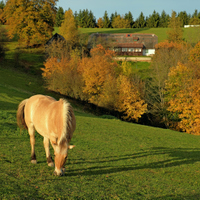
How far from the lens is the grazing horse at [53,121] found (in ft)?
21.1

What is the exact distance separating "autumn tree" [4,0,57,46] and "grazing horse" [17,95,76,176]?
54.5 meters

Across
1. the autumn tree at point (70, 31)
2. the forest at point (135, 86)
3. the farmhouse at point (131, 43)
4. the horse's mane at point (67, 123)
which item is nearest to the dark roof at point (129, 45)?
the farmhouse at point (131, 43)

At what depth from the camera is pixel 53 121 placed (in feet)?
23.0

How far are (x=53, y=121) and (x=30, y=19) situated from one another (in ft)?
190

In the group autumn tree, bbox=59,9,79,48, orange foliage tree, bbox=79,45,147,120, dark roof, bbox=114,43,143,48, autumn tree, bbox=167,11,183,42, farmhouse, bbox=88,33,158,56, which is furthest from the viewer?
dark roof, bbox=114,43,143,48

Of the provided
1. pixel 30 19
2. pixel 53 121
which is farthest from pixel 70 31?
pixel 53 121

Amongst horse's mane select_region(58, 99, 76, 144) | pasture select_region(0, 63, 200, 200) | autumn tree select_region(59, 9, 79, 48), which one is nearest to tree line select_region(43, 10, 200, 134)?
pasture select_region(0, 63, 200, 200)

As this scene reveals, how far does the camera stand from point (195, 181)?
380 inches

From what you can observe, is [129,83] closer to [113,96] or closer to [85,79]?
[113,96]

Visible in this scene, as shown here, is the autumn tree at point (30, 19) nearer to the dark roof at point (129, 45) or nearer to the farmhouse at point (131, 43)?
the farmhouse at point (131, 43)

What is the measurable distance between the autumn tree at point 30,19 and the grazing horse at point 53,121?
5450 centimetres

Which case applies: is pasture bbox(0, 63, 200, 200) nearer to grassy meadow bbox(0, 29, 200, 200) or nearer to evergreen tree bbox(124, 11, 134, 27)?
grassy meadow bbox(0, 29, 200, 200)

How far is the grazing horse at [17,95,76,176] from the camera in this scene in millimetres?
6434

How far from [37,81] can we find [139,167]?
132ft
